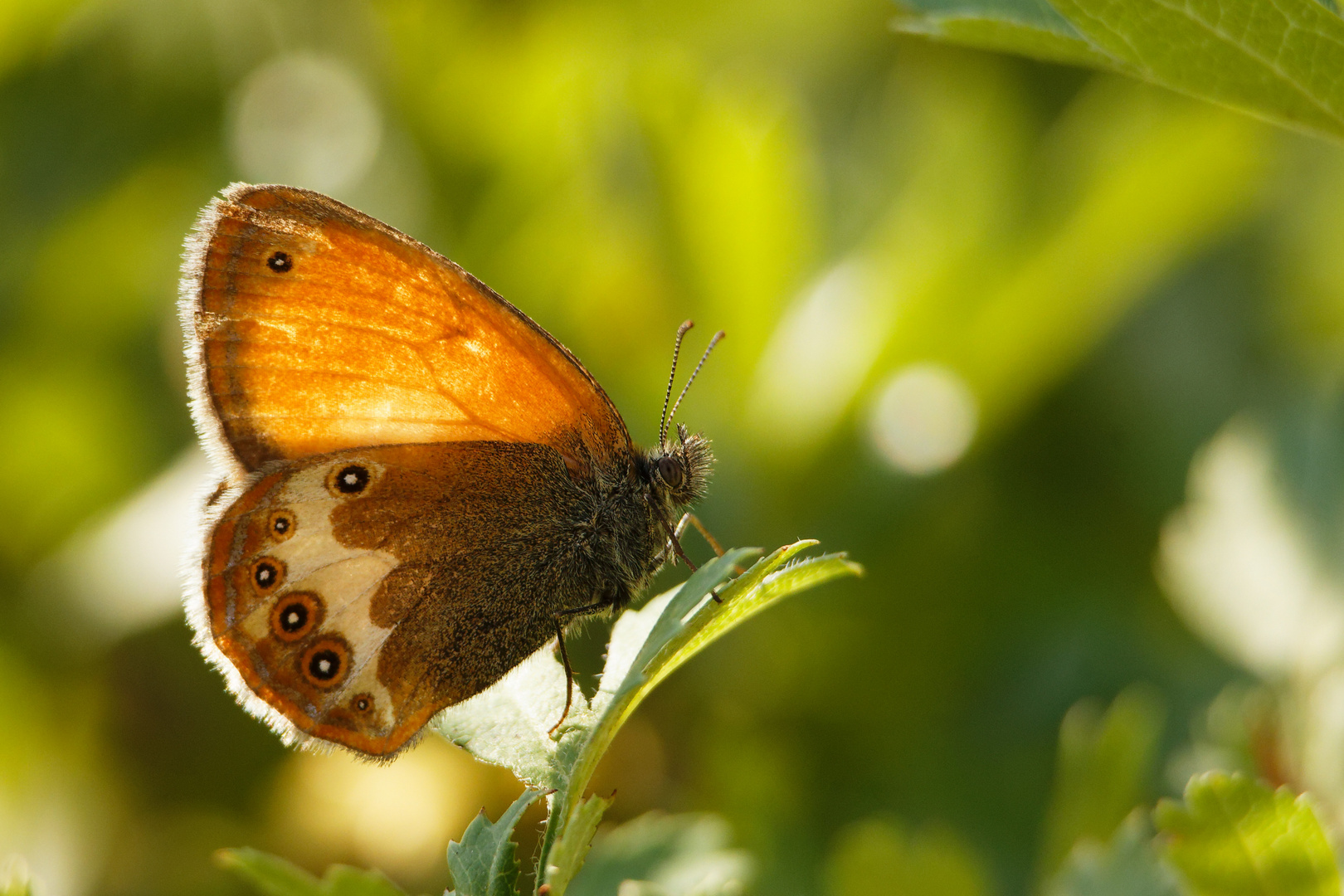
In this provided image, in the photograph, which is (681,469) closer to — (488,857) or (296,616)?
(296,616)

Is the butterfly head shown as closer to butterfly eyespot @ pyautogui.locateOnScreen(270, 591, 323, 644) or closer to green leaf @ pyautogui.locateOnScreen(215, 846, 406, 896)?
butterfly eyespot @ pyautogui.locateOnScreen(270, 591, 323, 644)

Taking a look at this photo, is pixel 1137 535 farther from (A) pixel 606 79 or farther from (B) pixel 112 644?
(B) pixel 112 644

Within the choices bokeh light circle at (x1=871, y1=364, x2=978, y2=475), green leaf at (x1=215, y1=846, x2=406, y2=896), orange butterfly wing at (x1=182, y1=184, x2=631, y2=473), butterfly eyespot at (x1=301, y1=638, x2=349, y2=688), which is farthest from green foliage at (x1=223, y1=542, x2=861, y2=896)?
bokeh light circle at (x1=871, y1=364, x2=978, y2=475)

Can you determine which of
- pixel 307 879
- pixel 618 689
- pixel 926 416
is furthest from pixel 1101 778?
pixel 926 416

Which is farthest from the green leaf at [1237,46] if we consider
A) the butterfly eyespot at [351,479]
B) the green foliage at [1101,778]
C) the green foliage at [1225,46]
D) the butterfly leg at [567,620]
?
the butterfly eyespot at [351,479]

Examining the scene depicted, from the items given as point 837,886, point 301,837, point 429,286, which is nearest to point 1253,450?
point 837,886

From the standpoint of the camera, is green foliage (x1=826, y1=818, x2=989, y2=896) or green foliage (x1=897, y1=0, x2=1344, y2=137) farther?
green foliage (x1=826, y1=818, x2=989, y2=896)
